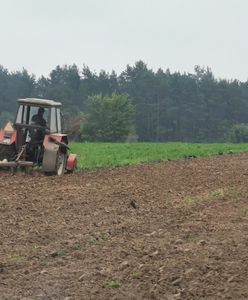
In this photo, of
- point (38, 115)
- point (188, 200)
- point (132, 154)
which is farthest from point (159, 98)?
point (188, 200)

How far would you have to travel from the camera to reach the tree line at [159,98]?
3752 inches

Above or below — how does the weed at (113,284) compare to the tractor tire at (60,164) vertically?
below

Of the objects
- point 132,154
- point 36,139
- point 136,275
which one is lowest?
point 136,275

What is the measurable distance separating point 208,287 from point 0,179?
8661mm

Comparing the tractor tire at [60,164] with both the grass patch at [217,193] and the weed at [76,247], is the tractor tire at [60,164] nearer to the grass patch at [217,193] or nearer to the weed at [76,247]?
the grass patch at [217,193]

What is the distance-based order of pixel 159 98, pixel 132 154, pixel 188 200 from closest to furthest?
pixel 188 200 < pixel 132 154 < pixel 159 98

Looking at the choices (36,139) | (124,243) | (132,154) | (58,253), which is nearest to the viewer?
(58,253)

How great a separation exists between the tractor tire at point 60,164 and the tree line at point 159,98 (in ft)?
237

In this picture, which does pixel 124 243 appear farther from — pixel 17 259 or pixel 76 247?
pixel 17 259

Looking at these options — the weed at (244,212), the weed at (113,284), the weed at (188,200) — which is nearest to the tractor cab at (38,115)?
the weed at (188,200)

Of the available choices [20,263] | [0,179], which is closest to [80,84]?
[0,179]

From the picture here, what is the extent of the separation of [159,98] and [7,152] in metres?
87.0

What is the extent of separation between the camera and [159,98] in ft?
330

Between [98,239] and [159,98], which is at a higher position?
[159,98]
